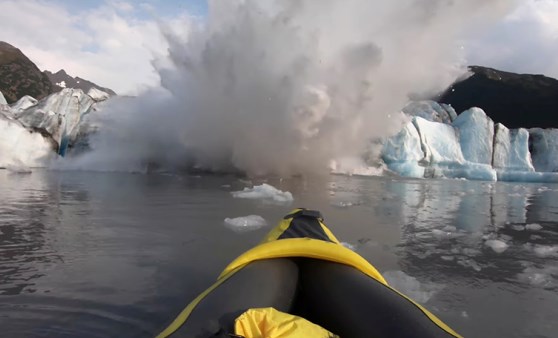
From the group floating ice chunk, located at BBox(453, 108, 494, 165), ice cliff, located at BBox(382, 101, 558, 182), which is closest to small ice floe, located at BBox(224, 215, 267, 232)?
ice cliff, located at BBox(382, 101, 558, 182)

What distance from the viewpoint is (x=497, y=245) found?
4.14 meters

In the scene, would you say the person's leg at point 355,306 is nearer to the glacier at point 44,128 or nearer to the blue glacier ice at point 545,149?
the glacier at point 44,128

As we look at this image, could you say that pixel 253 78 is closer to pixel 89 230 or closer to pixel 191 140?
pixel 191 140

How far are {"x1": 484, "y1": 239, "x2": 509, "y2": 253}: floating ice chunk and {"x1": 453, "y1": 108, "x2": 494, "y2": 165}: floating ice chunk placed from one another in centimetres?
2320

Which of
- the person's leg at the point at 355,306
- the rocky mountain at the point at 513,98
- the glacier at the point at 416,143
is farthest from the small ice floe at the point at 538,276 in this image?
the rocky mountain at the point at 513,98

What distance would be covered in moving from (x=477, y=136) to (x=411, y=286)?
83.8 feet

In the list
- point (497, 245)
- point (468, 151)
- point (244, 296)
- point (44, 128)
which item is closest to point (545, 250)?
point (497, 245)

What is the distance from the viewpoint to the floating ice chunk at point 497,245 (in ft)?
13.2

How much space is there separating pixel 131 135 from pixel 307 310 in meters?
15.7

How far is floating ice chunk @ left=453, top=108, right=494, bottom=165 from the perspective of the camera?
25.0 metres

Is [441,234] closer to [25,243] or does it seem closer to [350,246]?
[350,246]

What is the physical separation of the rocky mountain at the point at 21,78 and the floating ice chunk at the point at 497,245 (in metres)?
95.9

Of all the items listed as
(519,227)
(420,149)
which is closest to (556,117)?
(420,149)

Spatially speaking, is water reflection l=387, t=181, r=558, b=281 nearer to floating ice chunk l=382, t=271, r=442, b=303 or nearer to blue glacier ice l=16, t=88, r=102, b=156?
floating ice chunk l=382, t=271, r=442, b=303
